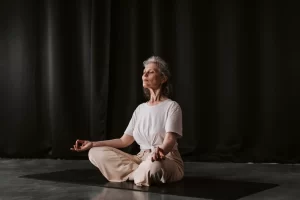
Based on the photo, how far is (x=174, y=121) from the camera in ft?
9.89

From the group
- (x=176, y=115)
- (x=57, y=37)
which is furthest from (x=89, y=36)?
(x=176, y=115)

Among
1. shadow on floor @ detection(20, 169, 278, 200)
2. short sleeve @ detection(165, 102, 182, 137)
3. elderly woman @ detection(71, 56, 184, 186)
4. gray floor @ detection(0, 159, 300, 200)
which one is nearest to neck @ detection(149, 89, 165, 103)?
elderly woman @ detection(71, 56, 184, 186)

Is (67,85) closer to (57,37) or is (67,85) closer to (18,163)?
(57,37)

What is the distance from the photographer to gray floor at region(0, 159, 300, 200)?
2.63 m

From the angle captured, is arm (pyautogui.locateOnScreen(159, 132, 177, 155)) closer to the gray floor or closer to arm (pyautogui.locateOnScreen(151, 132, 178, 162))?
arm (pyautogui.locateOnScreen(151, 132, 178, 162))

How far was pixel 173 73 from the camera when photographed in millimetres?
4668

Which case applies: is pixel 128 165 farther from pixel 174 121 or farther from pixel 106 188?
pixel 174 121

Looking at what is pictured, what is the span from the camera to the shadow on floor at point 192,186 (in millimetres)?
2641

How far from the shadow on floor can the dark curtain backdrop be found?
1.28 m

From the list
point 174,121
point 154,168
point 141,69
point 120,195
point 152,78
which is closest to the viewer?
point 120,195

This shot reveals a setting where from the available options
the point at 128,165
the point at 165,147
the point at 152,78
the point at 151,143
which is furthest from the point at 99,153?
the point at 152,78

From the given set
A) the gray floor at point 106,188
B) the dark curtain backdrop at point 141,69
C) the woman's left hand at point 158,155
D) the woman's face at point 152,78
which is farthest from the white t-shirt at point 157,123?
the dark curtain backdrop at point 141,69

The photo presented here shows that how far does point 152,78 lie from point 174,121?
34 cm

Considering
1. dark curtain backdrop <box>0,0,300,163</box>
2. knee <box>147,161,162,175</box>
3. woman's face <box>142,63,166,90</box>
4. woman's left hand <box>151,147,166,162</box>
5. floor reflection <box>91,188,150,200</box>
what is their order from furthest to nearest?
dark curtain backdrop <box>0,0,300,163</box> < woman's face <box>142,63,166,90</box> < knee <box>147,161,162,175</box> < woman's left hand <box>151,147,166,162</box> < floor reflection <box>91,188,150,200</box>
